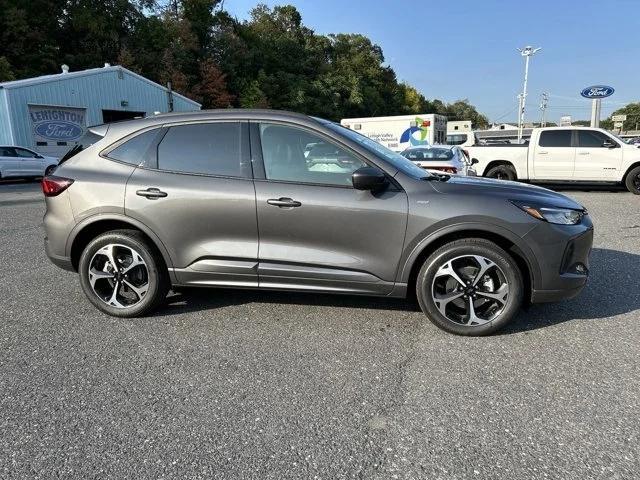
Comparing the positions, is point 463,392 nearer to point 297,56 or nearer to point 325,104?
point 325,104

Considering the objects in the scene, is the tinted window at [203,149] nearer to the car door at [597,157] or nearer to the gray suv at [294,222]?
the gray suv at [294,222]

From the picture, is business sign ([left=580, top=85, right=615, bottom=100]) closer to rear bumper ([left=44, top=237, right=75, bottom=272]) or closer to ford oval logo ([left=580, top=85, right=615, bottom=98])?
ford oval logo ([left=580, top=85, right=615, bottom=98])

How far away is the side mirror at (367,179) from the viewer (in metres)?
3.25

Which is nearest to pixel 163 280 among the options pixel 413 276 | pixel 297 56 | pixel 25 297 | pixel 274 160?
pixel 274 160

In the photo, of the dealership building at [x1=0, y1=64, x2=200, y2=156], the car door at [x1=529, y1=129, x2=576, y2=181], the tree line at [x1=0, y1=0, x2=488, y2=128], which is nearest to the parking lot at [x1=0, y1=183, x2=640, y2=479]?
the car door at [x1=529, y1=129, x2=576, y2=181]

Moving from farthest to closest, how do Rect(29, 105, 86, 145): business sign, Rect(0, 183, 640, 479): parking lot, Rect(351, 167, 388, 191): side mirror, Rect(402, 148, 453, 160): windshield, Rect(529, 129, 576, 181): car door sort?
1. Rect(29, 105, 86, 145): business sign
2. Rect(529, 129, 576, 181): car door
3. Rect(402, 148, 453, 160): windshield
4. Rect(351, 167, 388, 191): side mirror
5. Rect(0, 183, 640, 479): parking lot

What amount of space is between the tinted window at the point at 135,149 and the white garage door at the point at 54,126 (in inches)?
723

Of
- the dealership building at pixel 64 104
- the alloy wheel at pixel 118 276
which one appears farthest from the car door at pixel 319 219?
the dealership building at pixel 64 104

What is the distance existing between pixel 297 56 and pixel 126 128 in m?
53.8

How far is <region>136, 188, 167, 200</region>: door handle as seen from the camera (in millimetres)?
3637

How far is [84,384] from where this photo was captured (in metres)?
2.85

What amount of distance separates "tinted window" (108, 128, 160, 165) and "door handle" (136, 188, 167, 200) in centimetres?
30

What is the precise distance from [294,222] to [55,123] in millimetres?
21662

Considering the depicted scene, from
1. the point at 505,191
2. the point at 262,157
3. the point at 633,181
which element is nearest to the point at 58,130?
the point at 262,157
